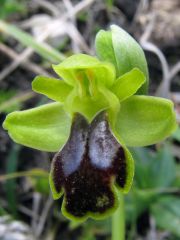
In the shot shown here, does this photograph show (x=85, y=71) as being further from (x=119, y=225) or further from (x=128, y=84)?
(x=119, y=225)

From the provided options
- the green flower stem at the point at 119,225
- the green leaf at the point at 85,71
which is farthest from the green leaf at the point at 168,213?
the green leaf at the point at 85,71

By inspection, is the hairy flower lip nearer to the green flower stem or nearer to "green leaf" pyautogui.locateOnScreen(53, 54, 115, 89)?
"green leaf" pyautogui.locateOnScreen(53, 54, 115, 89)

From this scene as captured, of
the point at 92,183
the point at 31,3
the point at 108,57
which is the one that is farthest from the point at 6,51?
the point at 92,183

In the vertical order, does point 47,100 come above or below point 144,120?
below

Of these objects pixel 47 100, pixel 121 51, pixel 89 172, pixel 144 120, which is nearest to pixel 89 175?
pixel 89 172

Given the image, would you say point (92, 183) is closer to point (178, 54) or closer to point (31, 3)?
point (178, 54)

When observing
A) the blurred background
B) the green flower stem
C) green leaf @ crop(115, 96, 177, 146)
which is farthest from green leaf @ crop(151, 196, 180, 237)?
green leaf @ crop(115, 96, 177, 146)
